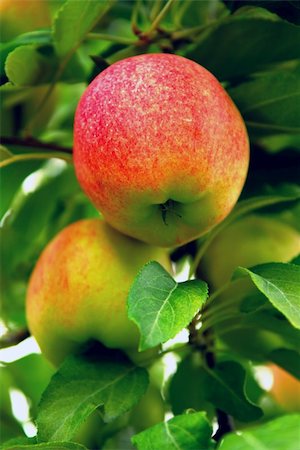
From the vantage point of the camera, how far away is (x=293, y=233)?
1.24 meters

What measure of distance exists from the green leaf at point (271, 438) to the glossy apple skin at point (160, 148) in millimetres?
332

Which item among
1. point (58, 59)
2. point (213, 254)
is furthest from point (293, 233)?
point (58, 59)

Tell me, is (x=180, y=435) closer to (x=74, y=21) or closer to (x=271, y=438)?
(x=271, y=438)

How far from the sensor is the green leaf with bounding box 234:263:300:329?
2.55 ft

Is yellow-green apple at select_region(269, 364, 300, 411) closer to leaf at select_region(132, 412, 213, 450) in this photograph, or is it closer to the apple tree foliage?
the apple tree foliage

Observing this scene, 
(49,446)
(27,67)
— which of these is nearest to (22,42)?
(27,67)

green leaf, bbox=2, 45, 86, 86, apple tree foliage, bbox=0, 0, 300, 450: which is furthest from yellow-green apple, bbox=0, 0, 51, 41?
green leaf, bbox=2, 45, 86, 86

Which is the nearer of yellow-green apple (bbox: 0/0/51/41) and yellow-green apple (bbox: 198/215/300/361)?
yellow-green apple (bbox: 198/215/300/361)

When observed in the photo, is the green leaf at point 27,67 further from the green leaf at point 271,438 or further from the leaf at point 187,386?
the green leaf at point 271,438

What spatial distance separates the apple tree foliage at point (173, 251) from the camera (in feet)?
2.79

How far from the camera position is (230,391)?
1108 millimetres

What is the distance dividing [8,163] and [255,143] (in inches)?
16.2

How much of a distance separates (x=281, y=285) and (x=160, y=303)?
0.52 feet

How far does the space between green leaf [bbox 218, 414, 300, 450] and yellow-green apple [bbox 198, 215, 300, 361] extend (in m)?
0.46
